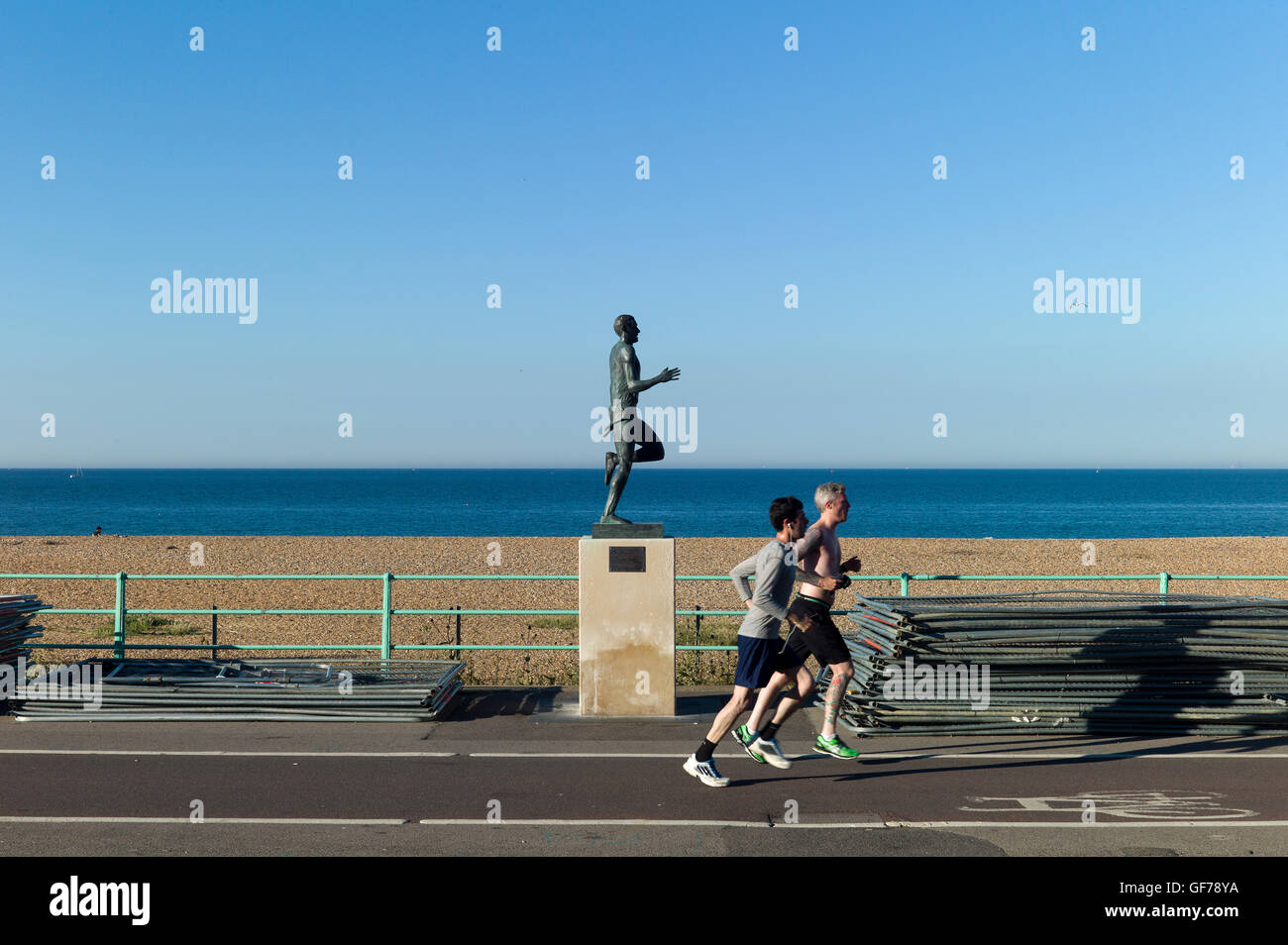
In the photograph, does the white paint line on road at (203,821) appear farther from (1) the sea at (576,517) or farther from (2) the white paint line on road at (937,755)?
(1) the sea at (576,517)

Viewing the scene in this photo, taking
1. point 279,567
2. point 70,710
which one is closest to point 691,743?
point 70,710

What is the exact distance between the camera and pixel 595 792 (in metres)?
7.79

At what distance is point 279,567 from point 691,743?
30648mm

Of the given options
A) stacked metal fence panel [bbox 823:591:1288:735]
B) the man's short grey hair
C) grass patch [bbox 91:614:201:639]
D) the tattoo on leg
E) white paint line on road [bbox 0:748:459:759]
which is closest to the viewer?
the man's short grey hair

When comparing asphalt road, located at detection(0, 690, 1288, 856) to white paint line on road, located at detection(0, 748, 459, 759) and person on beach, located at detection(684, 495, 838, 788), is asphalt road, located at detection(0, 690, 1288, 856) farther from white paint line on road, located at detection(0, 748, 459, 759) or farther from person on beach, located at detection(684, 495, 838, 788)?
person on beach, located at detection(684, 495, 838, 788)

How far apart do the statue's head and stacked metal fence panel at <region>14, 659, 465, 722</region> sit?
150 inches

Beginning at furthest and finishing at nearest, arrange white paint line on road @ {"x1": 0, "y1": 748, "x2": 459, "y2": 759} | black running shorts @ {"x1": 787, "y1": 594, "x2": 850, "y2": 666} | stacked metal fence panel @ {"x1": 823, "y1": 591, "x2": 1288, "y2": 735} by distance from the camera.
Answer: stacked metal fence panel @ {"x1": 823, "y1": 591, "x2": 1288, "y2": 735}
white paint line on road @ {"x1": 0, "y1": 748, "x2": 459, "y2": 759}
black running shorts @ {"x1": 787, "y1": 594, "x2": 850, "y2": 666}

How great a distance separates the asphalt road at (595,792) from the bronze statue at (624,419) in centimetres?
231

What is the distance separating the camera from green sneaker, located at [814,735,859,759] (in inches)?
340

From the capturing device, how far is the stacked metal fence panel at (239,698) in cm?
1032

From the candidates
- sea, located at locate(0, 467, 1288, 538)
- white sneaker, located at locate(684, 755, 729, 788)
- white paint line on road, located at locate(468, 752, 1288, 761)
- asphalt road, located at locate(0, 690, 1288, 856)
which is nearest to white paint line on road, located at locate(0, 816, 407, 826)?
asphalt road, located at locate(0, 690, 1288, 856)

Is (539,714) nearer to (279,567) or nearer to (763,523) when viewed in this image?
(279,567)

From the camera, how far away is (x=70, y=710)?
1045cm

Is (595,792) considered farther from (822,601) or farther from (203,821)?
(203,821)
